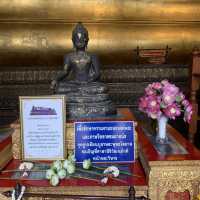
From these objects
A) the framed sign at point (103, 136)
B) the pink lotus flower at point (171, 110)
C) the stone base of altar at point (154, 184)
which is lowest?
the stone base of altar at point (154, 184)

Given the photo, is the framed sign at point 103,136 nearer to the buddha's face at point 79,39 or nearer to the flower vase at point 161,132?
the flower vase at point 161,132

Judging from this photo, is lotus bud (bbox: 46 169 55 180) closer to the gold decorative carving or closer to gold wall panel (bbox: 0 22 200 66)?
the gold decorative carving

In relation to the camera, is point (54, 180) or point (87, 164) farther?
point (87, 164)

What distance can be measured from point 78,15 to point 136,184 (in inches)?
103

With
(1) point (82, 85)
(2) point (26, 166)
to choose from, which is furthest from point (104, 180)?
(1) point (82, 85)

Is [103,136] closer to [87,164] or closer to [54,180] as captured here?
[87,164]

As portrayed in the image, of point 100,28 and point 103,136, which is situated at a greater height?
point 100,28

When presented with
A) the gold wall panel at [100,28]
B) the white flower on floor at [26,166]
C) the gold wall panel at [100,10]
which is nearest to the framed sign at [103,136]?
the white flower on floor at [26,166]

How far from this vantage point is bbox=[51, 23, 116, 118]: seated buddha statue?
221 centimetres

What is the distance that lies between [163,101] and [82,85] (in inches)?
22.6

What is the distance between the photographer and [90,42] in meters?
3.87

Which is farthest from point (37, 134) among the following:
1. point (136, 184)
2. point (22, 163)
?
point (136, 184)

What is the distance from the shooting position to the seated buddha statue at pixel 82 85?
7.27ft

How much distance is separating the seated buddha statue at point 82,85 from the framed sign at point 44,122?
9.4 inches
